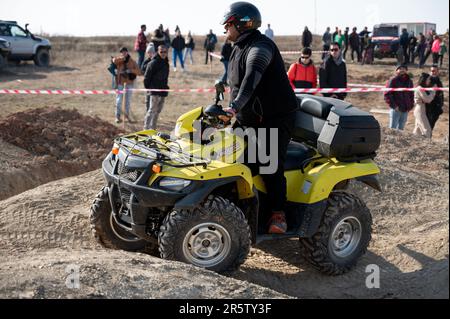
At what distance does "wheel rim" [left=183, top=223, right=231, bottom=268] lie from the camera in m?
5.40

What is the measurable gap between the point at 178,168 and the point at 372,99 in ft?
58.9

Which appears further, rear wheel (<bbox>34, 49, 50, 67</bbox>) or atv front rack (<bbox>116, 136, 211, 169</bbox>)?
rear wheel (<bbox>34, 49, 50, 67</bbox>)

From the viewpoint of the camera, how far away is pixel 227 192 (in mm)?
5773

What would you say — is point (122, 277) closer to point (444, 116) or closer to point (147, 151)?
point (147, 151)

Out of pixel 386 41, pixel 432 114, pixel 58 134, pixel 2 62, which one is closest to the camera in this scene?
pixel 58 134

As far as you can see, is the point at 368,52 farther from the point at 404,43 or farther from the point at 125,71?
the point at 125,71

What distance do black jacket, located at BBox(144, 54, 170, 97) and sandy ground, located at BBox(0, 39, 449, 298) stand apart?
1.31 m

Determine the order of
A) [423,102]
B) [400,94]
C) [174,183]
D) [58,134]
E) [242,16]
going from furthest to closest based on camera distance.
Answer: [423,102] < [400,94] < [58,134] < [242,16] < [174,183]

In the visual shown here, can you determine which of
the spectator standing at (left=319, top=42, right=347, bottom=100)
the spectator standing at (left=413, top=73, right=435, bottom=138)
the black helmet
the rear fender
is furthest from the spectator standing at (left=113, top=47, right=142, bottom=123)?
the black helmet

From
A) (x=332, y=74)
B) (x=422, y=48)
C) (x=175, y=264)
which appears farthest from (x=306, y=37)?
(x=175, y=264)

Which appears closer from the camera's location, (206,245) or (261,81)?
(206,245)

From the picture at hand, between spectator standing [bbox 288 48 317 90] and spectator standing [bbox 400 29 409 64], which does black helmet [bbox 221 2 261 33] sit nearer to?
spectator standing [bbox 288 48 317 90]

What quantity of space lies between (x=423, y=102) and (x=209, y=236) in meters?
8.64
